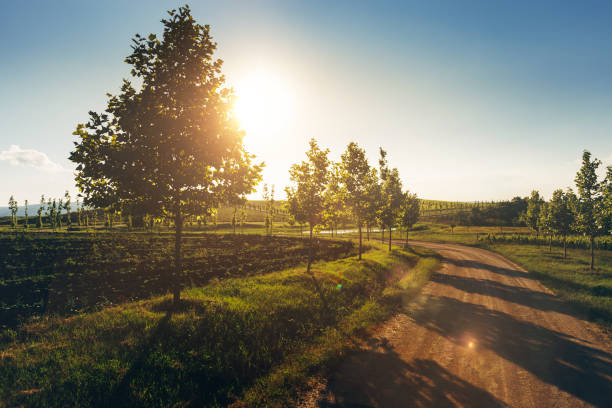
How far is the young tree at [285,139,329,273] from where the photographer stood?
66.3 feet

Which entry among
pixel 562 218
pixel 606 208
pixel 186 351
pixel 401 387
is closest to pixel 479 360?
pixel 401 387

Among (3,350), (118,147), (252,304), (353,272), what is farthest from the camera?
(353,272)

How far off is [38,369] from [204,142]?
29.0 ft

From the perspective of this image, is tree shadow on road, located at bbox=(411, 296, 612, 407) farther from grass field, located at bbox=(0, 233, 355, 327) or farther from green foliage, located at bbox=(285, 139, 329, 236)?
grass field, located at bbox=(0, 233, 355, 327)

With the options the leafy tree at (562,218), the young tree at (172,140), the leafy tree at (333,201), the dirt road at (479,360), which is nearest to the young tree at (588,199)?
the leafy tree at (562,218)

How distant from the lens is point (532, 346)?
963cm

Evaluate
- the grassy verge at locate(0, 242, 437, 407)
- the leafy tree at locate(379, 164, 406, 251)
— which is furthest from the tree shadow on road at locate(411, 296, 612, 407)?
the leafy tree at locate(379, 164, 406, 251)

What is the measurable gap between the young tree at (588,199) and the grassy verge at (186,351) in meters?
25.5

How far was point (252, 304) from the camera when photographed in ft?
39.4

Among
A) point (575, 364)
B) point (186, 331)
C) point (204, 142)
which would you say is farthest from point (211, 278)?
point (575, 364)

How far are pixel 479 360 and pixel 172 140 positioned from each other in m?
14.2

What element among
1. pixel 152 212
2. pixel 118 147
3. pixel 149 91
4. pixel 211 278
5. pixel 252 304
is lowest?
pixel 211 278

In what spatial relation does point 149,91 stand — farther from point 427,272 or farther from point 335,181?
point 427,272

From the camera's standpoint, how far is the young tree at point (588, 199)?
24397 mm
